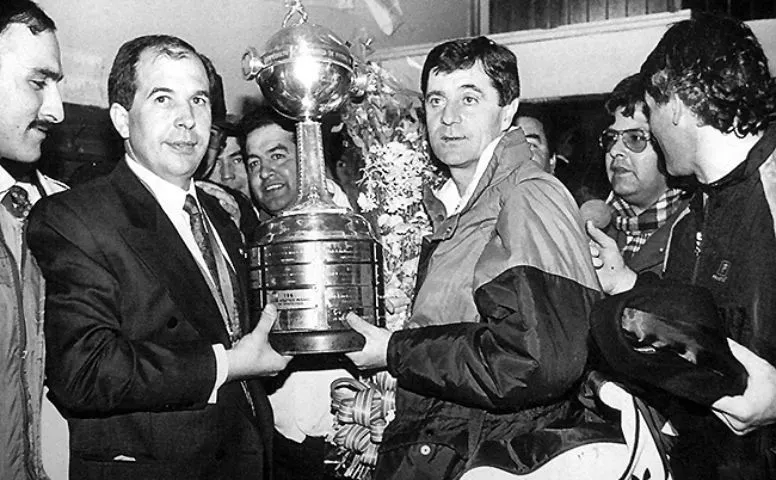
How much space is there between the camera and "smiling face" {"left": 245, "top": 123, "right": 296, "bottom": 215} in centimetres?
317

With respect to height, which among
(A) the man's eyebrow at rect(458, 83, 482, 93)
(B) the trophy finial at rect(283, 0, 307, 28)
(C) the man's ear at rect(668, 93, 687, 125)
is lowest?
(C) the man's ear at rect(668, 93, 687, 125)

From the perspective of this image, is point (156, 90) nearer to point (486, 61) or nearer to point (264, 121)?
point (486, 61)

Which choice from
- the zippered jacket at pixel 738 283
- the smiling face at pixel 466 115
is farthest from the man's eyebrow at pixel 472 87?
the zippered jacket at pixel 738 283

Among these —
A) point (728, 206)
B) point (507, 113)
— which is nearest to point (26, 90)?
point (507, 113)

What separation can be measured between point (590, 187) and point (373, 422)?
2123mm

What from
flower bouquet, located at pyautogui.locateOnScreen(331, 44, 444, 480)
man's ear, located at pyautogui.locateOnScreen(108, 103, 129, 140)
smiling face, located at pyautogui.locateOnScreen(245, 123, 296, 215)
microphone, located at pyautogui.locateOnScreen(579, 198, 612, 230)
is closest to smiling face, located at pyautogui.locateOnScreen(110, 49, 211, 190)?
man's ear, located at pyautogui.locateOnScreen(108, 103, 129, 140)

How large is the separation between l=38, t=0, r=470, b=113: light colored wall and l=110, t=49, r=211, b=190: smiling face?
1.34m

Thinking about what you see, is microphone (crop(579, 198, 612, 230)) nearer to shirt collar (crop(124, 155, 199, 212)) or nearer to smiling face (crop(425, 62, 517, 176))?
smiling face (crop(425, 62, 517, 176))

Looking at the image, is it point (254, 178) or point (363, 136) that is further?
point (254, 178)

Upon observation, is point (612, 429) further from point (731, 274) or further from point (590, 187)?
point (590, 187)

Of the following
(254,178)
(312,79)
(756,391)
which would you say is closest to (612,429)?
(756,391)

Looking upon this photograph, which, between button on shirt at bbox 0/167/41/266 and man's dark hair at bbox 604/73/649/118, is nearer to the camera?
button on shirt at bbox 0/167/41/266

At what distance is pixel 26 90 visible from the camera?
83.7 inches

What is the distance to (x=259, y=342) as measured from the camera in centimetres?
214
